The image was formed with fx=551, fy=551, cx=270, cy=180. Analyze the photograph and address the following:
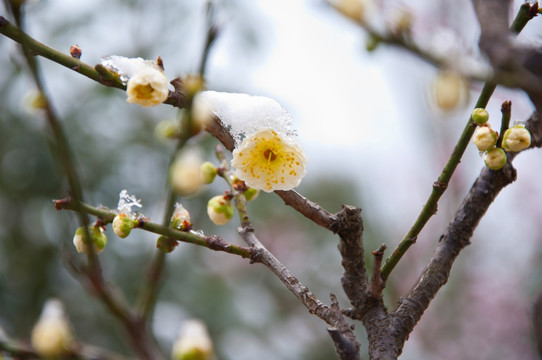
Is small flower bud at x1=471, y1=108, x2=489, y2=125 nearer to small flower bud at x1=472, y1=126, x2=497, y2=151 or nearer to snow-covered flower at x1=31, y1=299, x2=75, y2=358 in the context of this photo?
small flower bud at x1=472, y1=126, x2=497, y2=151

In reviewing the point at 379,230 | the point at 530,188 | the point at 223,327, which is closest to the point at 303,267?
the point at 379,230

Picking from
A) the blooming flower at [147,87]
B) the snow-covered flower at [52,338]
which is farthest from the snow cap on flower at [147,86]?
the snow-covered flower at [52,338]

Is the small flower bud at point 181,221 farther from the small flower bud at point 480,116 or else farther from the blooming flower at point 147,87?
the small flower bud at point 480,116

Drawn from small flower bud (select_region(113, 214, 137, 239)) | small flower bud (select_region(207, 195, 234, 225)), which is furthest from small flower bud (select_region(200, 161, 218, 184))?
small flower bud (select_region(113, 214, 137, 239))

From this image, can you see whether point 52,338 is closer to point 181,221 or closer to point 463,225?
point 181,221

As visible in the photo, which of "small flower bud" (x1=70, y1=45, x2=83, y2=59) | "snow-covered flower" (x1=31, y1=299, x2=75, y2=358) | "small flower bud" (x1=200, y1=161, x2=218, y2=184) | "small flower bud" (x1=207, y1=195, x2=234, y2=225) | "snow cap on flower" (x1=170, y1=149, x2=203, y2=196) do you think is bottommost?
"snow-covered flower" (x1=31, y1=299, x2=75, y2=358)
